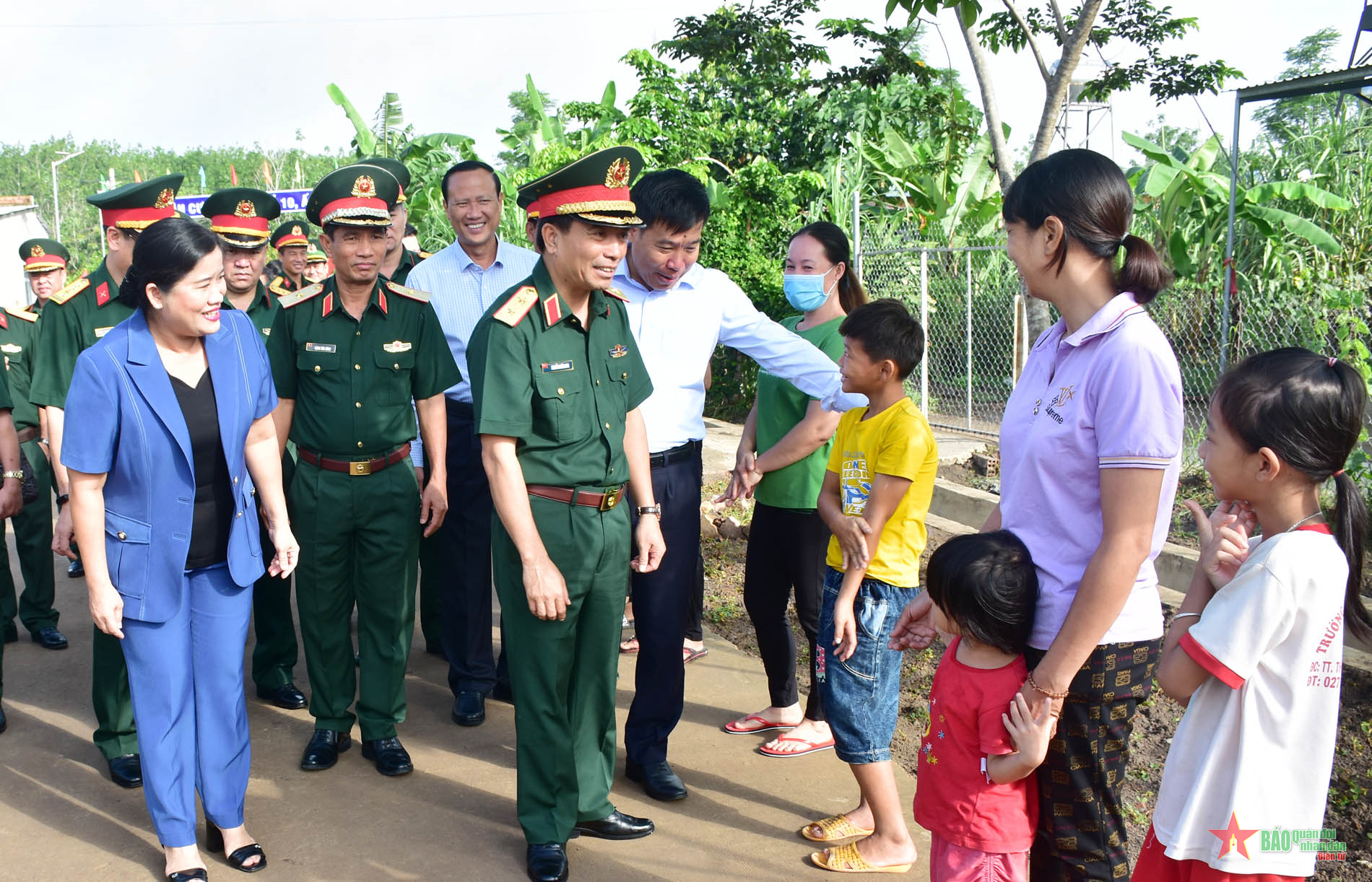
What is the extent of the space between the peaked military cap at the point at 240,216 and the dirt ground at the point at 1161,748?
2.89 m

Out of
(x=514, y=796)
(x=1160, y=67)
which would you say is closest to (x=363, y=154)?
(x=1160, y=67)

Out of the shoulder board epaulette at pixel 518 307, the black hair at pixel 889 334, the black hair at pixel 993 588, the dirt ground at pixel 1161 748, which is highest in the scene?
the shoulder board epaulette at pixel 518 307

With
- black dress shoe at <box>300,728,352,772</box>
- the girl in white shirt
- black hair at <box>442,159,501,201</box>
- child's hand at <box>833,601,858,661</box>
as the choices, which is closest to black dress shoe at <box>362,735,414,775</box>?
black dress shoe at <box>300,728,352,772</box>

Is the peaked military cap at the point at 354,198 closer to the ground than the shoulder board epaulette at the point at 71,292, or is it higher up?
higher up

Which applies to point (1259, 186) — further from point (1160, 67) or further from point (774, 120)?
point (774, 120)

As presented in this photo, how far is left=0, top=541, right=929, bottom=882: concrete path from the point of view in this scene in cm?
315

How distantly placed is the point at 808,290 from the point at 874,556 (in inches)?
46.9

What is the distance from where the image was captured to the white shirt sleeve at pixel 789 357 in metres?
3.40

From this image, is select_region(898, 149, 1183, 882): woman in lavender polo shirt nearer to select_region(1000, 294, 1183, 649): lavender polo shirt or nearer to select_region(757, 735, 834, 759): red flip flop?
select_region(1000, 294, 1183, 649): lavender polo shirt

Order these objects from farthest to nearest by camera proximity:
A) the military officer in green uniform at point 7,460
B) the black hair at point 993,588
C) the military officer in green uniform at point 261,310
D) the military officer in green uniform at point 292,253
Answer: the military officer in green uniform at point 292,253 → the military officer in green uniform at point 261,310 → the military officer in green uniform at point 7,460 → the black hair at point 993,588

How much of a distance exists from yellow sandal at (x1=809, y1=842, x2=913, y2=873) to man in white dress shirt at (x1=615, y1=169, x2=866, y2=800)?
0.61 meters

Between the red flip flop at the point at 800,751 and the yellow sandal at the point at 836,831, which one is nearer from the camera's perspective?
the yellow sandal at the point at 836,831

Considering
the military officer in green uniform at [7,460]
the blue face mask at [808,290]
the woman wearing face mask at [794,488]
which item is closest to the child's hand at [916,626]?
the woman wearing face mask at [794,488]

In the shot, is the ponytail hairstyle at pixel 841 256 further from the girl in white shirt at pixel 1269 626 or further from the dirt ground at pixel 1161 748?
the girl in white shirt at pixel 1269 626
